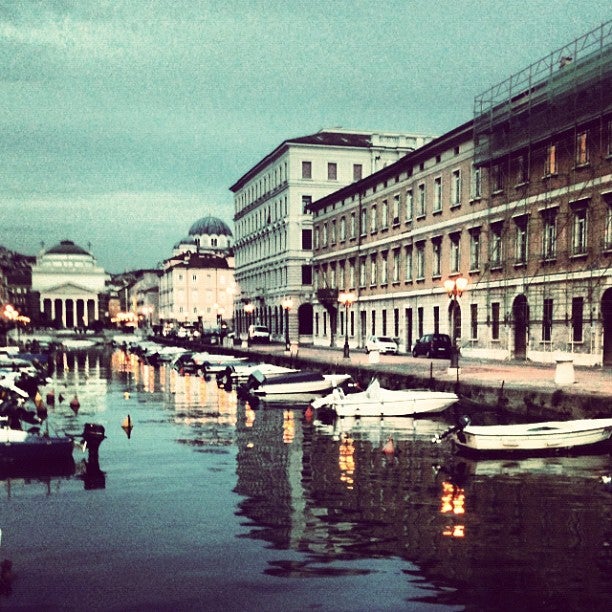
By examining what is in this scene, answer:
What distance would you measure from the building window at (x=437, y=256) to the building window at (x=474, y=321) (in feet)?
15.4

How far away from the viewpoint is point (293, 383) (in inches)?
1471

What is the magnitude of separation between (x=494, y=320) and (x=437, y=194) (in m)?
11.0

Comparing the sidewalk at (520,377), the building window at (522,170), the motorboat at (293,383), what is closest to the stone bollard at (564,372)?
the sidewalk at (520,377)

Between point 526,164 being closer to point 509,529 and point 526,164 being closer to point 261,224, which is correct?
point 509,529

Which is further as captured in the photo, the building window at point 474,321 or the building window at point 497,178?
the building window at point 474,321

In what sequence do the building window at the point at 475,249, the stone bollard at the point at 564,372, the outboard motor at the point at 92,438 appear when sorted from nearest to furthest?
the outboard motor at the point at 92,438 < the stone bollard at the point at 564,372 < the building window at the point at 475,249

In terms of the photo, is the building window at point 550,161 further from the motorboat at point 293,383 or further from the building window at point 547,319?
the motorboat at point 293,383

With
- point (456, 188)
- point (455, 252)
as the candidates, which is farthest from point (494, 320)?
point (456, 188)

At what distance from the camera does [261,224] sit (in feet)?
318

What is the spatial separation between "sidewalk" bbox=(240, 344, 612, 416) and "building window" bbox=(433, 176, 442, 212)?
426 inches

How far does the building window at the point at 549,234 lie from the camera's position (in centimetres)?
3788

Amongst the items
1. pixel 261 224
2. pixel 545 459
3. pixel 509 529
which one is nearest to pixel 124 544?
pixel 509 529

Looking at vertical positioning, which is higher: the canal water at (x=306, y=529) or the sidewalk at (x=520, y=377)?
the sidewalk at (x=520, y=377)

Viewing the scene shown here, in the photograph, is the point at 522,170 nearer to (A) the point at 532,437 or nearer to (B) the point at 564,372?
(B) the point at 564,372
